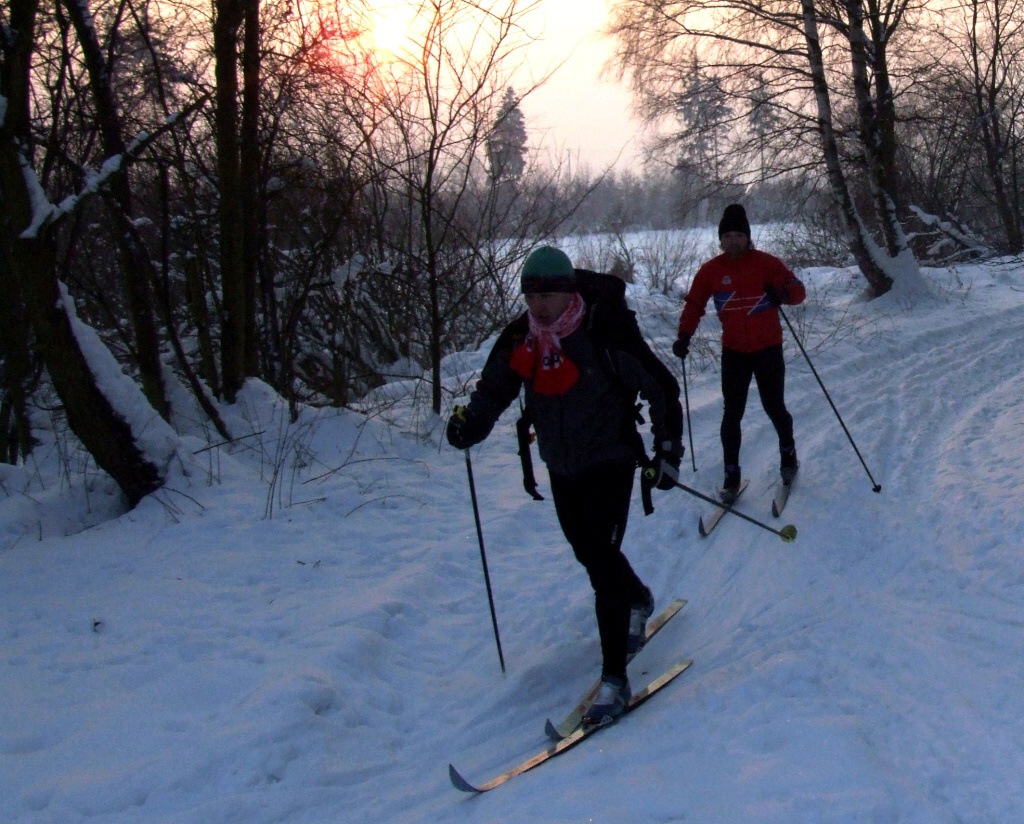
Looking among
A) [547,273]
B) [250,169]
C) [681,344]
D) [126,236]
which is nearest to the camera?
[547,273]

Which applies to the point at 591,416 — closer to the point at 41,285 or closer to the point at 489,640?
the point at 489,640

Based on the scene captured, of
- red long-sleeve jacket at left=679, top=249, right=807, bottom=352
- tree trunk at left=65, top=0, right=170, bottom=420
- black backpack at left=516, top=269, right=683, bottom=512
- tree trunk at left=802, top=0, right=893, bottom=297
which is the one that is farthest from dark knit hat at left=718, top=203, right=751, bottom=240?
tree trunk at left=802, top=0, right=893, bottom=297

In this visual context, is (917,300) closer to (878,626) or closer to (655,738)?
(878,626)

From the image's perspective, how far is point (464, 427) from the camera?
3.72 meters

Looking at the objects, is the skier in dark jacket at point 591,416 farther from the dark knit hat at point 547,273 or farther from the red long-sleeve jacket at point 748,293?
the red long-sleeve jacket at point 748,293

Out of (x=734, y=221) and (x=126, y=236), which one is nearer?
(x=734, y=221)

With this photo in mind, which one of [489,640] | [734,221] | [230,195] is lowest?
[489,640]

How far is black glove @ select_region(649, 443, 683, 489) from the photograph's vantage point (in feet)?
12.0

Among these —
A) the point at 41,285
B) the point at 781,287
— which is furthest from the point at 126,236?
the point at 781,287

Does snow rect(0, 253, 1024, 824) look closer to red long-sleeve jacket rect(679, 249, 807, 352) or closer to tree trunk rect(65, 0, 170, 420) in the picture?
tree trunk rect(65, 0, 170, 420)

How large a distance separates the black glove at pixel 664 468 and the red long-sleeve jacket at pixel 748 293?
78.7 inches

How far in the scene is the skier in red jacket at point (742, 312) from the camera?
5.49 metres

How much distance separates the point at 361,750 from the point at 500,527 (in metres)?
2.64

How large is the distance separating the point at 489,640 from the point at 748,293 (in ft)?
9.19
